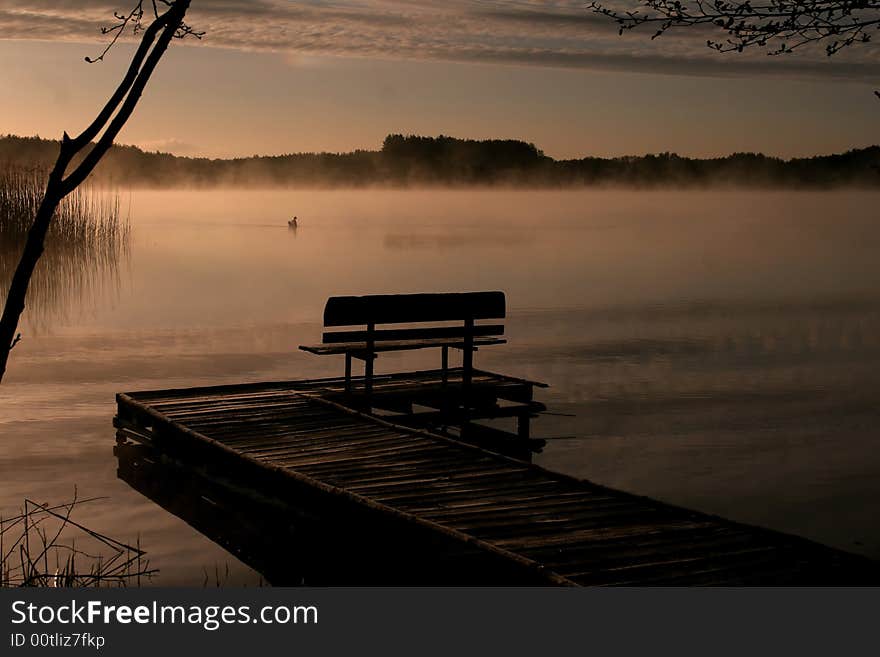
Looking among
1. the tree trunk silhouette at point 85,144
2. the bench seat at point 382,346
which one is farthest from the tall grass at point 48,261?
the tree trunk silhouette at point 85,144

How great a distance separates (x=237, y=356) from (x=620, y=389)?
593 cm

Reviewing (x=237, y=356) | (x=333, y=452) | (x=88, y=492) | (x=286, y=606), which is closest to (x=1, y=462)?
(x=88, y=492)

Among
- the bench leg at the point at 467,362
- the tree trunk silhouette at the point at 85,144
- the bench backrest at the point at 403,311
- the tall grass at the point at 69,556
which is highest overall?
the tree trunk silhouette at the point at 85,144

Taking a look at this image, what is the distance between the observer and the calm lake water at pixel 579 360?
9867 millimetres

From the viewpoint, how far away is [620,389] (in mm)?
14625

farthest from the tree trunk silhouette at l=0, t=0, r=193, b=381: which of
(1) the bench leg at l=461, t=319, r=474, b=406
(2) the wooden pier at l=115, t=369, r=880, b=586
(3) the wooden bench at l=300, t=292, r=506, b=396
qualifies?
(1) the bench leg at l=461, t=319, r=474, b=406

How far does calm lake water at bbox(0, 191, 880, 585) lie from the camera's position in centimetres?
987

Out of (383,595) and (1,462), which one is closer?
(383,595)

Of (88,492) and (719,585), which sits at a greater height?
(719,585)

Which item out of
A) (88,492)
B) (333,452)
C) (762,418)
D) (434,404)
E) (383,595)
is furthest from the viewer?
(762,418)

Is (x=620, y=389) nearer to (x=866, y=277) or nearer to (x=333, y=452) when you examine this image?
(x=333, y=452)

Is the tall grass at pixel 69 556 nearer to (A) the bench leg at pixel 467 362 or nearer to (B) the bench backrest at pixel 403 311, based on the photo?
(B) the bench backrest at pixel 403 311

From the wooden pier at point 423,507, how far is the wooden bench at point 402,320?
1.75 feet

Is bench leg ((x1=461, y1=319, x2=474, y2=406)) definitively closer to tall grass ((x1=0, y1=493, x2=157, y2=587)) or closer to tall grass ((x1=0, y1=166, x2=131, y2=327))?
tall grass ((x1=0, y1=493, x2=157, y2=587))
